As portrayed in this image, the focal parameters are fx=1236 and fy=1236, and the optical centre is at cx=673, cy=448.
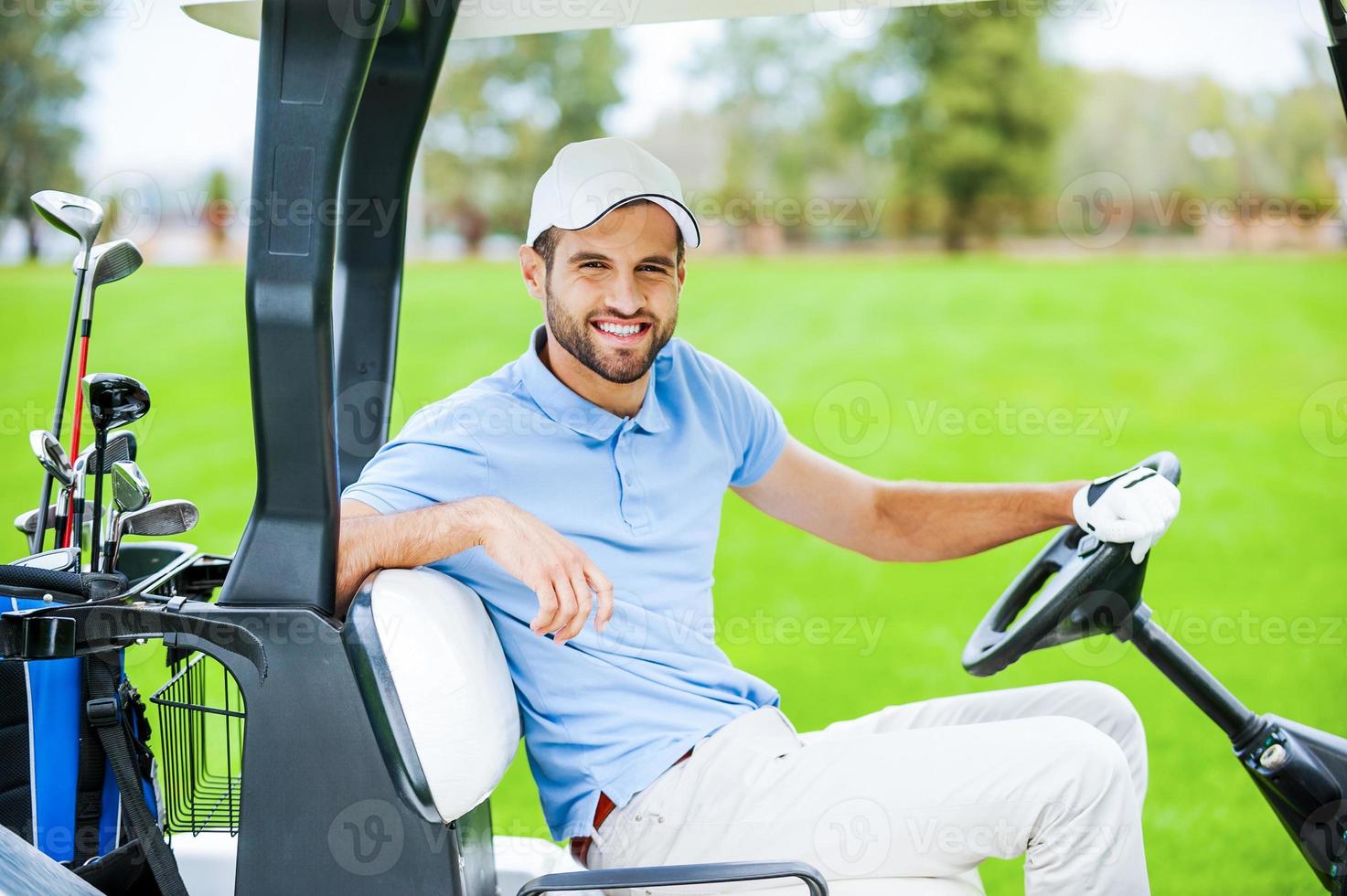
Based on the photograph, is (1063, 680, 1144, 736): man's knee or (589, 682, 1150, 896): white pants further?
(1063, 680, 1144, 736): man's knee

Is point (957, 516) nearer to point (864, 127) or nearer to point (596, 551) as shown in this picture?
point (596, 551)

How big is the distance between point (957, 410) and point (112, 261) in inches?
484

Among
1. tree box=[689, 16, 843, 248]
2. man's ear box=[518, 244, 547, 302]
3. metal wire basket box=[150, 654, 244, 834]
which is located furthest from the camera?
tree box=[689, 16, 843, 248]

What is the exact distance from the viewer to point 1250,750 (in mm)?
1846

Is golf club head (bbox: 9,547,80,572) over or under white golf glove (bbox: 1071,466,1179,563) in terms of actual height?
under

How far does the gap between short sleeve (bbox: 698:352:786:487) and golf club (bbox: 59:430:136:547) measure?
Result: 2.99 ft

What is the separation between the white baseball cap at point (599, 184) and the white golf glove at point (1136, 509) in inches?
29.5

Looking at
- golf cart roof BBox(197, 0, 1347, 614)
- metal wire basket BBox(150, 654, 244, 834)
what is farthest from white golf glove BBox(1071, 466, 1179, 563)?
metal wire basket BBox(150, 654, 244, 834)

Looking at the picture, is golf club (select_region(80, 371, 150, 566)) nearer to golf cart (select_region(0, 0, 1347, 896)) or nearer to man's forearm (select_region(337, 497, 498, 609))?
golf cart (select_region(0, 0, 1347, 896))

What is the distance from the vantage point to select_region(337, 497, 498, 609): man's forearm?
152 cm

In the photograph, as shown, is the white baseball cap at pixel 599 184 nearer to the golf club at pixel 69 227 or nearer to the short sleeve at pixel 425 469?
the short sleeve at pixel 425 469

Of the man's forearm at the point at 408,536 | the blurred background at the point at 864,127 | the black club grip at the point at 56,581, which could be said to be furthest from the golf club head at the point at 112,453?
the blurred background at the point at 864,127

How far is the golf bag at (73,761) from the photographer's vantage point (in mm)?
1595

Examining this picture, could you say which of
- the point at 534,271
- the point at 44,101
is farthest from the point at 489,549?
the point at 44,101
